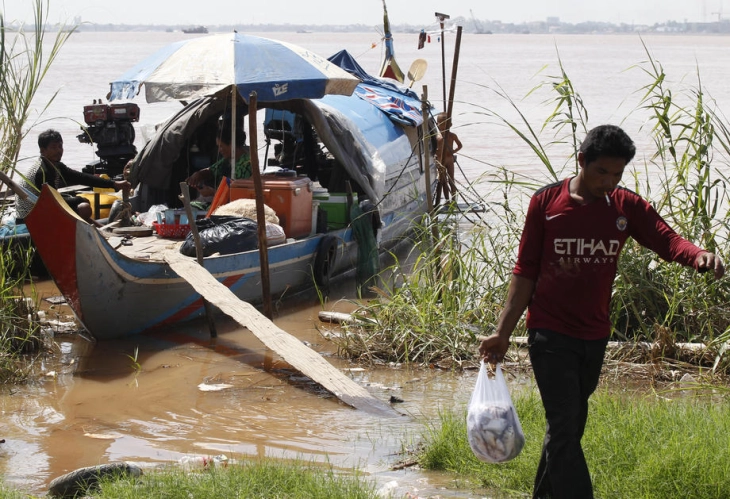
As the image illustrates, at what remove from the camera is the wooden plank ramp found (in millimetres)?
6219

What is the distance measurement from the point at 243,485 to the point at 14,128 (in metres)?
4.02

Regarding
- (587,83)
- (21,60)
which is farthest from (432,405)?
(587,83)

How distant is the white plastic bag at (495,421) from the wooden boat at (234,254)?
4254mm

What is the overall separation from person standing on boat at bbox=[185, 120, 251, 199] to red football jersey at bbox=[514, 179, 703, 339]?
22.3 feet

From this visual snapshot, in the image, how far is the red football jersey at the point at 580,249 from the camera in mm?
3555

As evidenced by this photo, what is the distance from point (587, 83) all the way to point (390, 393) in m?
35.5

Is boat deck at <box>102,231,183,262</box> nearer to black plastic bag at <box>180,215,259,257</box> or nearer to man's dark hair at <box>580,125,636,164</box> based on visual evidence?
black plastic bag at <box>180,215,259,257</box>

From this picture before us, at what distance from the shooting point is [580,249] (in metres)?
3.55

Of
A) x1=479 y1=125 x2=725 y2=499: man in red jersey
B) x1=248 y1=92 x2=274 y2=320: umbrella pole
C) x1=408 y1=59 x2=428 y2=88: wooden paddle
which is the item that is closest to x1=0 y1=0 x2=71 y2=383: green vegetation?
x1=248 y1=92 x2=274 y2=320: umbrella pole

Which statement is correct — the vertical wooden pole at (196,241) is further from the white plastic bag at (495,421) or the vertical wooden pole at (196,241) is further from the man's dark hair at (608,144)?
the man's dark hair at (608,144)

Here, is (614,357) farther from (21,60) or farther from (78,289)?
(21,60)

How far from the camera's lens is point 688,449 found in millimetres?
4215

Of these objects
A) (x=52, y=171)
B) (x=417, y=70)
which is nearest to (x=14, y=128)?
(x=52, y=171)

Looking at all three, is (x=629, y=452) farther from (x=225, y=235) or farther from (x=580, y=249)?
(x=225, y=235)
